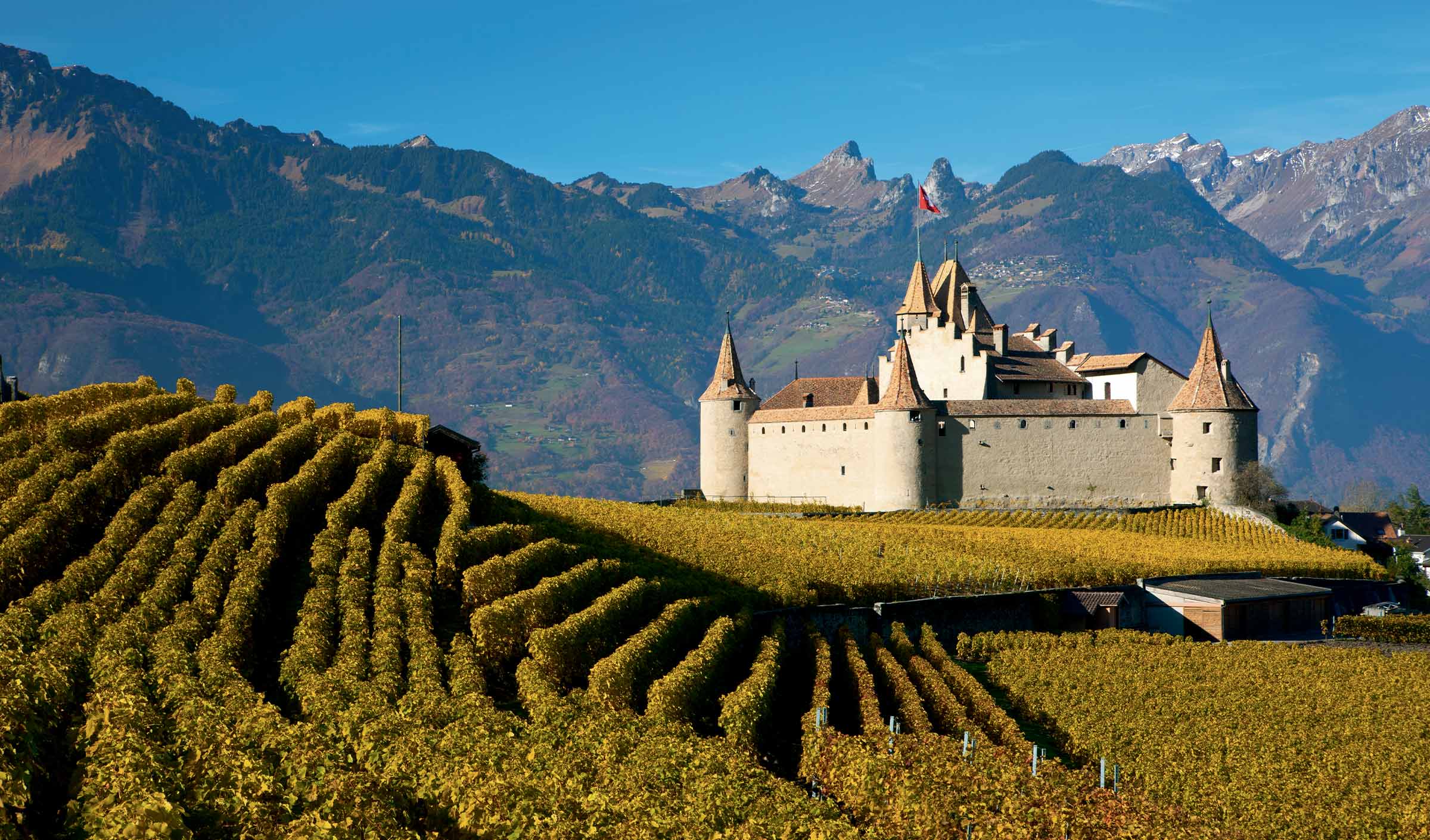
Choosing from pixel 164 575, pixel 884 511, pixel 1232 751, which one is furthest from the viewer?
pixel 884 511

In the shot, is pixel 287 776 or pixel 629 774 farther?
pixel 629 774

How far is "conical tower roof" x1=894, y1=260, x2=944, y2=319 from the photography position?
73.4 m

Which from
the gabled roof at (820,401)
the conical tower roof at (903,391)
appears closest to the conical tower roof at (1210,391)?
the conical tower roof at (903,391)

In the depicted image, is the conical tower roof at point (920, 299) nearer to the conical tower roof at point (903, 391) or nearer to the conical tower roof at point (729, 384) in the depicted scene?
the conical tower roof at point (729, 384)

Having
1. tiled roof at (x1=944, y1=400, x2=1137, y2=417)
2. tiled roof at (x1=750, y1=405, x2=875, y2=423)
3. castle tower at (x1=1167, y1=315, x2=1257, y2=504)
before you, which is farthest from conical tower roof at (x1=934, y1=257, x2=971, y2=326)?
castle tower at (x1=1167, y1=315, x2=1257, y2=504)

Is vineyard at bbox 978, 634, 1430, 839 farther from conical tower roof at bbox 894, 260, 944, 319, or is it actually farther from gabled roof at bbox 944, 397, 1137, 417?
conical tower roof at bbox 894, 260, 944, 319

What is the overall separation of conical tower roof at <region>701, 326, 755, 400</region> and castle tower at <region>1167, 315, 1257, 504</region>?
21075 millimetres

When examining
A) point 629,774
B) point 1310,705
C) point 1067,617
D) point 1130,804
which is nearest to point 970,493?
point 1067,617

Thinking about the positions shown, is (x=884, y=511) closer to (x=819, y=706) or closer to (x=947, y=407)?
(x=947, y=407)

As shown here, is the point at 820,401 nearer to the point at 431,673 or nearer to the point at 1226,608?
the point at 1226,608

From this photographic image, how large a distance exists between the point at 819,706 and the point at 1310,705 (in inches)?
505

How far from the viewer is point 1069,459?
212 ft

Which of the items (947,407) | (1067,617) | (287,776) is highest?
(947,407)

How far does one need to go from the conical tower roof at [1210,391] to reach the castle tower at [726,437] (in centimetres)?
2082
